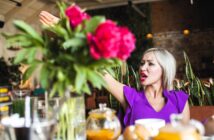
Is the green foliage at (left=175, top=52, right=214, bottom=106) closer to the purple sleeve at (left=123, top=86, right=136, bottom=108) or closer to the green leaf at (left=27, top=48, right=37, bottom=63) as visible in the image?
the purple sleeve at (left=123, top=86, right=136, bottom=108)

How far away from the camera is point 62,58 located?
1082 mm

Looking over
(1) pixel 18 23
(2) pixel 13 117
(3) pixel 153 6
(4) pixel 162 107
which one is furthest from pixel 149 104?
(3) pixel 153 6

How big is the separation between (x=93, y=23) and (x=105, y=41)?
0.12 m

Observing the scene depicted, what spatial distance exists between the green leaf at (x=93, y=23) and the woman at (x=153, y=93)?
985 millimetres

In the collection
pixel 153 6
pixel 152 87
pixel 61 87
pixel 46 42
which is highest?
pixel 153 6

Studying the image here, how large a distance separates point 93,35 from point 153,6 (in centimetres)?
1252

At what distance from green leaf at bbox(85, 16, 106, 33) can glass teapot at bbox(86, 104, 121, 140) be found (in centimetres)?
40

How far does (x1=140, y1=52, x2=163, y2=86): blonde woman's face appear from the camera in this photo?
2.07 m

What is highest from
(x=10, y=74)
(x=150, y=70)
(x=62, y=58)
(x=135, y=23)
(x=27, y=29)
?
(x=135, y=23)

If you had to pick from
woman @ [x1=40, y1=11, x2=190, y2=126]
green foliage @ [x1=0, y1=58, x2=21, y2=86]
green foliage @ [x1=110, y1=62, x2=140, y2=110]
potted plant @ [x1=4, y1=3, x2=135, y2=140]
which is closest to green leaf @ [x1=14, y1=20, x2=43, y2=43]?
potted plant @ [x1=4, y1=3, x2=135, y2=140]

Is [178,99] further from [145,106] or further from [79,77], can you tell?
[79,77]

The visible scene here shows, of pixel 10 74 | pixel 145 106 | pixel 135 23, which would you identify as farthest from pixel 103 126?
pixel 135 23

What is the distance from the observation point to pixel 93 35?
105 centimetres

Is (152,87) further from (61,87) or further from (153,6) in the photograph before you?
(153,6)
